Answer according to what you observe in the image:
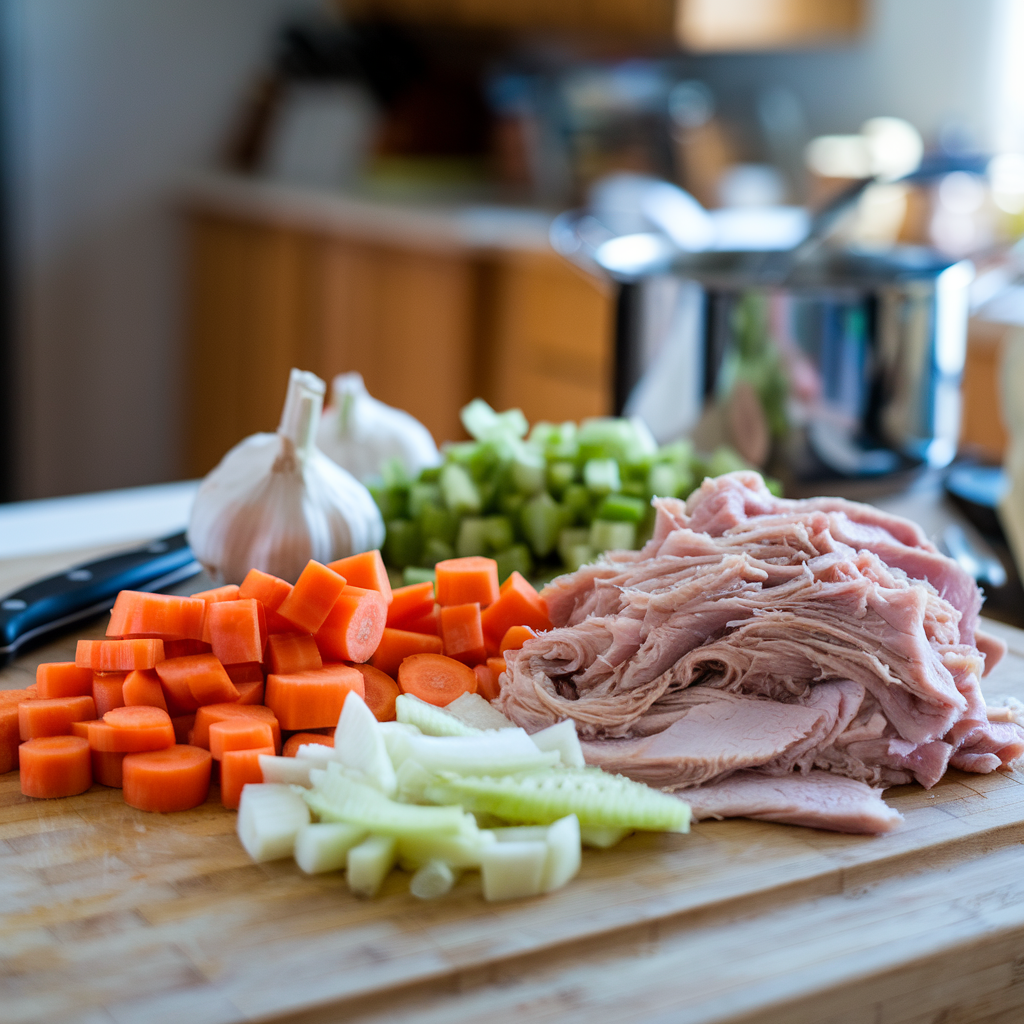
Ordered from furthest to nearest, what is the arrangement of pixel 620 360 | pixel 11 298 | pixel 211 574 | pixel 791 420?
pixel 11 298 → pixel 620 360 → pixel 791 420 → pixel 211 574

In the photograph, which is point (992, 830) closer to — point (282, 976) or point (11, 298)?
point (282, 976)

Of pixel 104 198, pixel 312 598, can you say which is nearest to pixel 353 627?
pixel 312 598

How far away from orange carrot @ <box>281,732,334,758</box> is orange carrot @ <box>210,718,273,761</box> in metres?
0.03

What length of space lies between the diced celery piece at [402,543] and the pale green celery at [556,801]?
646mm

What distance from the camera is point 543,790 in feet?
3.26

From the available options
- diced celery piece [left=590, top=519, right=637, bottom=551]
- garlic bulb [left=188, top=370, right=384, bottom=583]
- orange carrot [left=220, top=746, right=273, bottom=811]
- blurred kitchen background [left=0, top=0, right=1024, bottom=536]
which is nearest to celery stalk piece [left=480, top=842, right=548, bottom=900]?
orange carrot [left=220, top=746, right=273, bottom=811]

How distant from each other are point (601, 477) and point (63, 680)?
0.74 metres

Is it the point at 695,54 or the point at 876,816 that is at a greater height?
the point at 695,54

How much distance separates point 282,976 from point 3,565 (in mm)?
973

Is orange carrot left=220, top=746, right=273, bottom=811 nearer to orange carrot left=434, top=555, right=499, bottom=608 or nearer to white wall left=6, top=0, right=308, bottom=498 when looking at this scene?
orange carrot left=434, top=555, right=499, bottom=608

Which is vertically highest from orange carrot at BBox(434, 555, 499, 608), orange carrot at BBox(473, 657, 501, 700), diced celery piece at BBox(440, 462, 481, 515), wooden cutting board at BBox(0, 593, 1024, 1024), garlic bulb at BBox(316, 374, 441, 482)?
garlic bulb at BBox(316, 374, 441, 482)

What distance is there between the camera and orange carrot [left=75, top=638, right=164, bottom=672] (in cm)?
114

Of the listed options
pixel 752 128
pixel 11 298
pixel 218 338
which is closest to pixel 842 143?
pixel 752 128

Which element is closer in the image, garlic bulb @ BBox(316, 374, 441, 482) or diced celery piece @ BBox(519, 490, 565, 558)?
diced celery piece @ BBox(519, 490, 565, 558)
